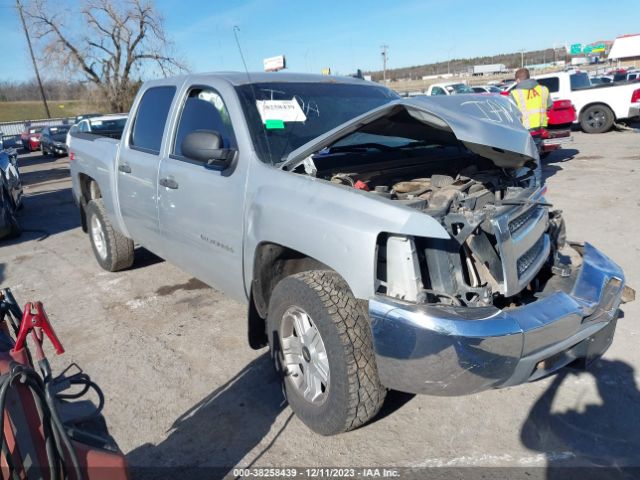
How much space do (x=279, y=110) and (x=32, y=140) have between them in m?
30.4

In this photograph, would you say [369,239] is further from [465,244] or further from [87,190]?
[87,190]

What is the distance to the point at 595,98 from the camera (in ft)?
52.9

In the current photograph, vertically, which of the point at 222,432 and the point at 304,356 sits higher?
the point at 304,356

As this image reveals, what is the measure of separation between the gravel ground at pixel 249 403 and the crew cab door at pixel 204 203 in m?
0.60

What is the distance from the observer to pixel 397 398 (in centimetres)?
323

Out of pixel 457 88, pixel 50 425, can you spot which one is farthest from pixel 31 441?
pixel 457 88

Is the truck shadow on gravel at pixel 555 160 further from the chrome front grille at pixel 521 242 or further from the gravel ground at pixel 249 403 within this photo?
the chrome front grille at pixel 521 242

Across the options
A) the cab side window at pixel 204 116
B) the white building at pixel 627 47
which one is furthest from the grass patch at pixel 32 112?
the cab side window at pixel 204 116

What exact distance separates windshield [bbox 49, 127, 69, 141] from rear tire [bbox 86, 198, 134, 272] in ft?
68.1

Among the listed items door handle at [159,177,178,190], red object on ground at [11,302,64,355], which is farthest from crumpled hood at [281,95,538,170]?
red object on ground at [11,302,64,355]

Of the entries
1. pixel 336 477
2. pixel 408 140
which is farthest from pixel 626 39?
pixel 336 477

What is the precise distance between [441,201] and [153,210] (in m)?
2.45

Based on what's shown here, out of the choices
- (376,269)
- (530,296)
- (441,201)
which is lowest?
(530,296)

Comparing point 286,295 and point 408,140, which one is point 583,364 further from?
point 408,140
